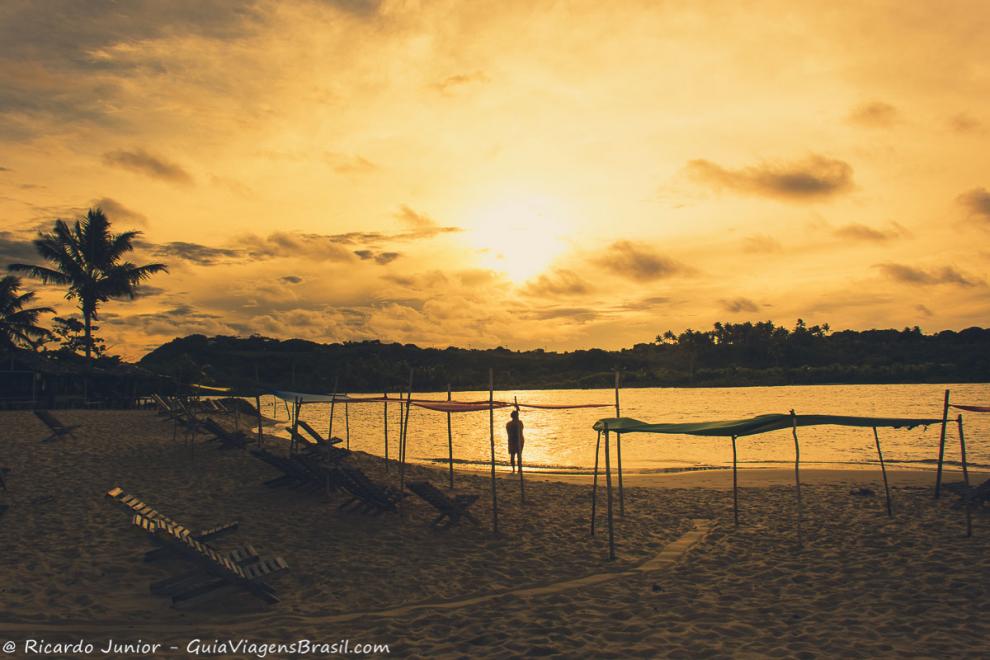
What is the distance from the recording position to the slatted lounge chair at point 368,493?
449 inches

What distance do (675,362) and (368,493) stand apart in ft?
497

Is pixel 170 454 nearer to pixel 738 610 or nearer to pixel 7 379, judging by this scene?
pixel 738 610

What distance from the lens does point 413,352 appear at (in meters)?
142

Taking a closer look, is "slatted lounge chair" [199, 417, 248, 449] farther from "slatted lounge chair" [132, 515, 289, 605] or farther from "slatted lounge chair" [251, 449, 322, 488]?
"slatted lounge chair" [132, 515, 289, 605]

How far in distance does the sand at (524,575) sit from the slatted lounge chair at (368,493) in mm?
253

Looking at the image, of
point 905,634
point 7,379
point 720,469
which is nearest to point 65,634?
point 905,634

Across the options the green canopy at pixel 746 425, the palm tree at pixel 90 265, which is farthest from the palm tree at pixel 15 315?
the green canopy at pixel 746 425

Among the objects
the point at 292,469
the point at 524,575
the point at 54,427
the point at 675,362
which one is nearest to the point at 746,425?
the point at 524,575

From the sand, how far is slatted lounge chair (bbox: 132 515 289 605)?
14 cm

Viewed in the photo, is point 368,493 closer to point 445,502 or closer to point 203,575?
point 445,502

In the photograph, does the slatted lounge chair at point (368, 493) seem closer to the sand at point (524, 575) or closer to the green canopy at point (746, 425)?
the sand at point (524, 575)

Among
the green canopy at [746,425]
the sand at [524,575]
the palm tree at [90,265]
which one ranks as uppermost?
the palm tree at [90,265]

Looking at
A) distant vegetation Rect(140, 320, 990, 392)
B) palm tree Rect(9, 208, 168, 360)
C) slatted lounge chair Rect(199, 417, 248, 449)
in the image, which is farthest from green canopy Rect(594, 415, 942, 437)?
distant vegetation Rect(140, 320, 990, 392)

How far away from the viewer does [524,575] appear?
8.86m
